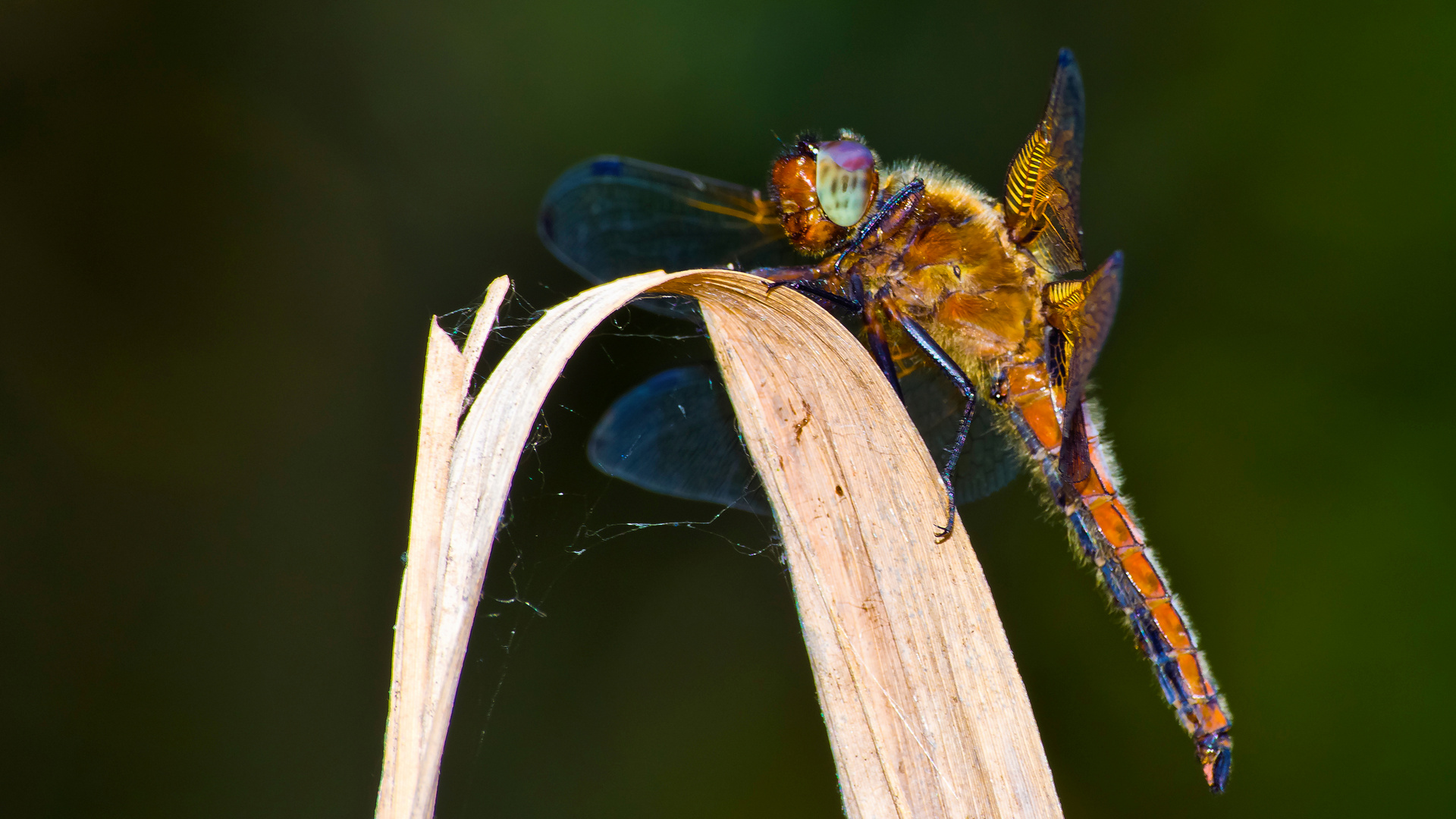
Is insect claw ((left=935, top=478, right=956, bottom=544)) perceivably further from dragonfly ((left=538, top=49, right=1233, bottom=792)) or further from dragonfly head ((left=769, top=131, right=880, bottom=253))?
dragonfly head ((left=769, top=131, right=880, bottom=253))

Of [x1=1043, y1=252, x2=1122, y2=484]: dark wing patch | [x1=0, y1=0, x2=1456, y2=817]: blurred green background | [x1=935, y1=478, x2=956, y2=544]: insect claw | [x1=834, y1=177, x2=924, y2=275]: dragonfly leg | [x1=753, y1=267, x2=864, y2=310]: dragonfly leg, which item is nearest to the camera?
[x1=935, y1=478, x2=956, y2=544]: insect claw

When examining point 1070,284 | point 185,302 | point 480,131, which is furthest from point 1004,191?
point 185,302

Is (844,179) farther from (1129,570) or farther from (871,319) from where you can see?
(1129,570)

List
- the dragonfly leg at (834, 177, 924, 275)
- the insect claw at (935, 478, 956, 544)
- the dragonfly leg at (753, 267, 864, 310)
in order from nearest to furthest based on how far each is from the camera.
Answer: the insect claw at (935, 478, 956, 544) < the dragonfly leg at (753, 267, 864, 310) < the dragonfly leg at (834, 177, 924, 275)

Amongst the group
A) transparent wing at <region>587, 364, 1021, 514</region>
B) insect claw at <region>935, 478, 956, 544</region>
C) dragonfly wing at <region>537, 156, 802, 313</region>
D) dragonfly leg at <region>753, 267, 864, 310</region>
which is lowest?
insect claw at <region>935, 478, 956, 544</region>

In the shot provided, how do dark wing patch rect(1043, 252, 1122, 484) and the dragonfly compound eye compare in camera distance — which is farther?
the dragonfly compound eye

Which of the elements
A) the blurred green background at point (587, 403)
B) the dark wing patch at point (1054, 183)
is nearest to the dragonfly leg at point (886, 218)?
the dark wing patch at point (1054, 183)

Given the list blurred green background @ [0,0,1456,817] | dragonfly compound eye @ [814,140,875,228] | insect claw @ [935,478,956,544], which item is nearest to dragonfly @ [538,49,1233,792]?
dragonfly compound eye @ [814,140,875,228]
